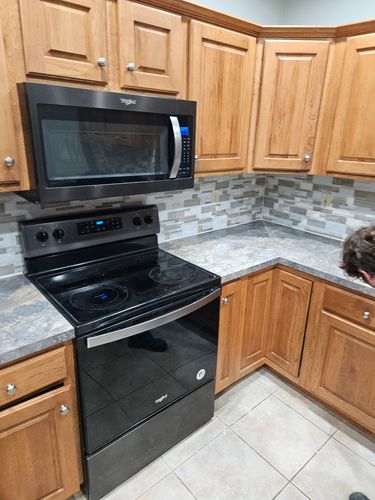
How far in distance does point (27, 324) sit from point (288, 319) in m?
1.45

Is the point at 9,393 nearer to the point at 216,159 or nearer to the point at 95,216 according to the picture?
the point at 95,216

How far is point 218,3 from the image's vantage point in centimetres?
202

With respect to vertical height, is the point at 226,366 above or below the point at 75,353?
below

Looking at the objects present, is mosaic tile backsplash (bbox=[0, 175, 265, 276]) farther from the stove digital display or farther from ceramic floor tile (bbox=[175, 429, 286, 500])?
ceramic floor tile (bbox=[175, 429, 286, 500])

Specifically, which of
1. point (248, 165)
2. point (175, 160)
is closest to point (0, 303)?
point (175, 160)

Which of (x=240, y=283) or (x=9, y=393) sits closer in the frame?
(x=9, y=393)

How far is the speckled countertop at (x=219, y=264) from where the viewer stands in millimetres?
1163

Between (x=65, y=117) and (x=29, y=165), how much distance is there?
0.73 ft

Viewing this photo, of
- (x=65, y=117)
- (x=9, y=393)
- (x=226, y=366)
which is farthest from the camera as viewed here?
(x=226, y=366)

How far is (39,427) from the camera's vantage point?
1243 mm

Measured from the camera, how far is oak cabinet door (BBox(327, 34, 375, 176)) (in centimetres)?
167

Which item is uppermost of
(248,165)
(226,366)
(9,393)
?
(248,165)

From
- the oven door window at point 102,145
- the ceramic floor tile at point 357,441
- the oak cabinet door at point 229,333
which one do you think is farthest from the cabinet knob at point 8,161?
the ceramic floor tile at point 357,441

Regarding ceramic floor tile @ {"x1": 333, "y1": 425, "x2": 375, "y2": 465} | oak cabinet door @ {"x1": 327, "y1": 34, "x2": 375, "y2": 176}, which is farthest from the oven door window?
ceramic floor tile @ {"x1": 333, "y1": 425, "x2": 375, "y2": 465}
